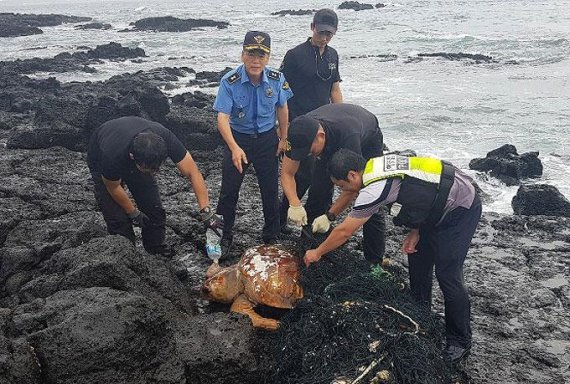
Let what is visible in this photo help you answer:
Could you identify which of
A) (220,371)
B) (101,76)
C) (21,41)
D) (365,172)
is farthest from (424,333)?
(21,41)

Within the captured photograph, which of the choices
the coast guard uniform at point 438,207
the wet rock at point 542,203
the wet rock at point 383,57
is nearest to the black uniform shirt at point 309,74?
the coast guard uniform at point 438,207

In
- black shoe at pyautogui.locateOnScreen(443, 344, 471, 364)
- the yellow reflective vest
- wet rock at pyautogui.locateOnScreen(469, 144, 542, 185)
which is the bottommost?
wet rock at pyautogui.locateOnScreen(469, 144, 542, 185)

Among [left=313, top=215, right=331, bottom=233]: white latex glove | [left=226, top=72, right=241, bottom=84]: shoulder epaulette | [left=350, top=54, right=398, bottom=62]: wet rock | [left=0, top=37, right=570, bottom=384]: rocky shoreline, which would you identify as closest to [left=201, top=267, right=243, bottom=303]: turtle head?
[left=0, top=37, right=570, bottom=384]: rocky shoreline

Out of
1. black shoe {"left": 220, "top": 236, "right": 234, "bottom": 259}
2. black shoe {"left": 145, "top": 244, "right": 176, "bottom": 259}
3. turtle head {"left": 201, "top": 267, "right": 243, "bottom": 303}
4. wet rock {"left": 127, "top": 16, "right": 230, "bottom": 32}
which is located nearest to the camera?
turtle head {"left": 201, "top": 267, "right": 243, "bottom": 303}

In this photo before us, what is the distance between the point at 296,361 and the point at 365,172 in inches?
55.7

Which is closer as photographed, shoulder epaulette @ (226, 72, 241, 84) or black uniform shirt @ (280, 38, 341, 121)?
shoulder epaulette @ (226, 72, 241, 84)

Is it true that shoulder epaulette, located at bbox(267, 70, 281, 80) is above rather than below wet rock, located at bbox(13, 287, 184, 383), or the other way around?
above

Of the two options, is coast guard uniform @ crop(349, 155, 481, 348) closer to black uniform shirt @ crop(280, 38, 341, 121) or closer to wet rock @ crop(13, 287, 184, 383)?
wet rock @ crop(13, 287, 184, 383)

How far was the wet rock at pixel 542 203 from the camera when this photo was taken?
25.3 feet

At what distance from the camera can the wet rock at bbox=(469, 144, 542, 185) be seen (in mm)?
9430

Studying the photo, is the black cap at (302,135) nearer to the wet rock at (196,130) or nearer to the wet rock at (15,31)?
the wet rock at (196,130)

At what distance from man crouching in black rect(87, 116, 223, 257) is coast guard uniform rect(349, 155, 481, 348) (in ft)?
5.33

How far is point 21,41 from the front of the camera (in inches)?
1309

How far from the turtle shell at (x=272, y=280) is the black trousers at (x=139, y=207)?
124 cm
